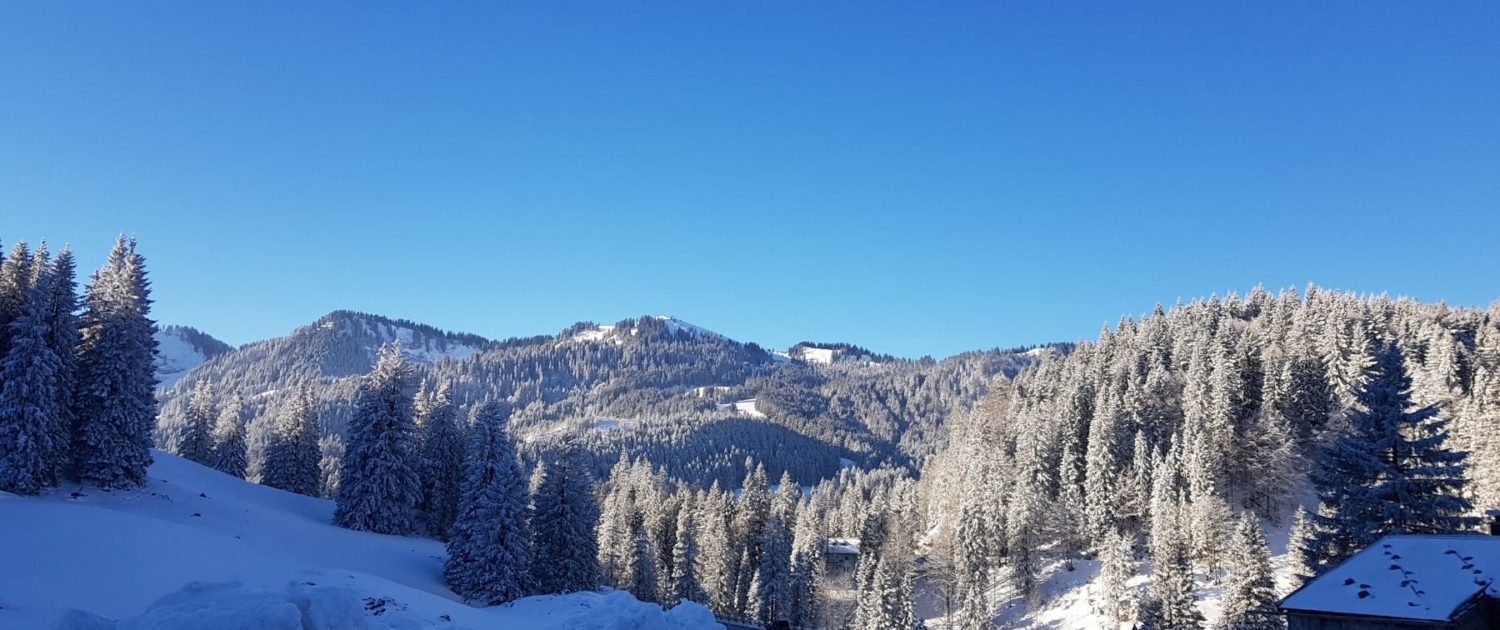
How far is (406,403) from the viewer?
5041 cm

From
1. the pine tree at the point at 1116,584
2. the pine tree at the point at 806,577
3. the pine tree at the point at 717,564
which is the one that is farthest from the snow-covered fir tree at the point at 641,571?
the pine tree at the point at 1116,584

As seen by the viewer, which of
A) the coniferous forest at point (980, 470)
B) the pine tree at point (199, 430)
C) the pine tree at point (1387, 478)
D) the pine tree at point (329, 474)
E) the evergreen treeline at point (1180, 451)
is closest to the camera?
the pine tree at point (1387, 478)

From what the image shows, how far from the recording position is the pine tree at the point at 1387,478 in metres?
24.8

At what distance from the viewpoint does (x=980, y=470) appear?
75.6 m

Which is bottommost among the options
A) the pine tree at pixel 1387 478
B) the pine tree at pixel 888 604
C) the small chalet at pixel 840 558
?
the small chalet at pixel 840 558

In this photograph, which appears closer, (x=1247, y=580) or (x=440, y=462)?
(x=1247, y=580)

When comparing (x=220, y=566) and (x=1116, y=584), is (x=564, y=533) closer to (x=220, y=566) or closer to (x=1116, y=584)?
(x=220, y=566)

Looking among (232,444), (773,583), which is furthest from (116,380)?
(773,583)

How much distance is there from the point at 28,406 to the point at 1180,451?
8207 cm

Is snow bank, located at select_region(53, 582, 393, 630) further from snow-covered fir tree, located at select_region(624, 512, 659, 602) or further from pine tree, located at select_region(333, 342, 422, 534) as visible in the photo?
snow-covered fir tree, located at select_region(624, 512, 659, 602)

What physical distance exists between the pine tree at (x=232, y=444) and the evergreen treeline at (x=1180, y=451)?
62.2 metres

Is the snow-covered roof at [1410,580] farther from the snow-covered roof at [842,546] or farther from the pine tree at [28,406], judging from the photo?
the snow-covered roof at [842,546]

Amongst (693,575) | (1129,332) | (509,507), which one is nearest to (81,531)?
(509,507)

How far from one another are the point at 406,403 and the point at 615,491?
4370cm
